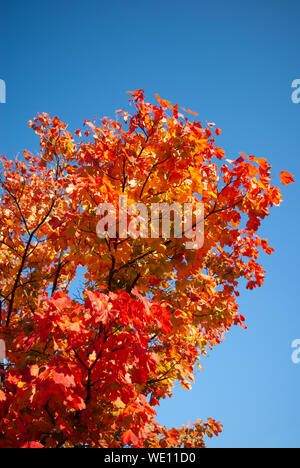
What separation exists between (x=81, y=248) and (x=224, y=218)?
2.11 metres

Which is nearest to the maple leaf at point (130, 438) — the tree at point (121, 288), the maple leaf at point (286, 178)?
the tree at point (121, 288)

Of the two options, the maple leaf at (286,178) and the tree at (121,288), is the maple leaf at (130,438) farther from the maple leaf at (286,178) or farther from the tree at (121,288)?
the maple leaf at (286,178)

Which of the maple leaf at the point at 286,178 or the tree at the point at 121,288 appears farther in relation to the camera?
the maple leaf at the point at 286,178

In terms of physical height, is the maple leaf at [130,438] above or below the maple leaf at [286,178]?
below

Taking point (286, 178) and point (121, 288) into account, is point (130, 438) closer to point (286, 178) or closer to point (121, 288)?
point (121, 288)

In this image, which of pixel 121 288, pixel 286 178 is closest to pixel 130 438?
pixel 121 288

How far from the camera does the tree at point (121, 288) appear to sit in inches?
132

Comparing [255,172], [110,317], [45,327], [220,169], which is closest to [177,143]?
[220,169]

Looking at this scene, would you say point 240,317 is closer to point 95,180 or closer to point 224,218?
point 224,218

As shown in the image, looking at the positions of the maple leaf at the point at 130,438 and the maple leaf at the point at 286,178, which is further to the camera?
the maple leaf at the point at 286,178

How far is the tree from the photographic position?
3.34 metres

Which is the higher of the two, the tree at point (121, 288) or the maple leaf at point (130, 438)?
the tree at point (121, 288)

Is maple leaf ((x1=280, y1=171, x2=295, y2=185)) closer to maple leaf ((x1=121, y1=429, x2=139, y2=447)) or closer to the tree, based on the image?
the tree
